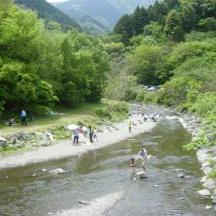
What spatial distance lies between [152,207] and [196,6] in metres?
114

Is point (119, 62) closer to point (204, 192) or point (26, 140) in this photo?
point (26, 140)

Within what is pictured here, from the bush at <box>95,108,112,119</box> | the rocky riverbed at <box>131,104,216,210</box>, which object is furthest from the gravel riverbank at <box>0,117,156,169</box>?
the rocky riverbed at <box>131,104,216,210</box>

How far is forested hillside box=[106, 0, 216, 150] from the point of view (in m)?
86.4

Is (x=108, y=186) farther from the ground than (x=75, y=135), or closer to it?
closer to it

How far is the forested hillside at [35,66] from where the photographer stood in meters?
49.3

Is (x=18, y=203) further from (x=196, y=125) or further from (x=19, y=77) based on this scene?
(x=196, y=125)

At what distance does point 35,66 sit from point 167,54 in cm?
6988

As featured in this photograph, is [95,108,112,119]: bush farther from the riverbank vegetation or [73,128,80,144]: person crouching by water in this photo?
[73,128,80,144]: person crouching by water

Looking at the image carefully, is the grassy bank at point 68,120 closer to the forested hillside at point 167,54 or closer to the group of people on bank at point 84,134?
the group of people on bank at point 84,134

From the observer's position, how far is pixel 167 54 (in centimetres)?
11762

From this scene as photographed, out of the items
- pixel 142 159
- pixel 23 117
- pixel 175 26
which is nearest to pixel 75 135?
pixel 23 117

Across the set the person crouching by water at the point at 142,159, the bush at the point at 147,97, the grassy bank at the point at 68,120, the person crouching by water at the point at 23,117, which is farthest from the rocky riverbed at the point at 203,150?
the person crouching by water at the point at 23,117

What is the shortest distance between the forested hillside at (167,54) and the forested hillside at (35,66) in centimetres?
1996

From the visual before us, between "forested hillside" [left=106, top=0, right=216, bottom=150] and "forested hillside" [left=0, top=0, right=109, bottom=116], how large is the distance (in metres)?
20.0
